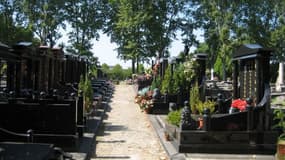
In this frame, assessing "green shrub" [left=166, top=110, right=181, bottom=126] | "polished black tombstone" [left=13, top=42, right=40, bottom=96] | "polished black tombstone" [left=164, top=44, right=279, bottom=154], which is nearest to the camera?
"polished black tombstone" [left=164, top=44, right=279, bottom=154]

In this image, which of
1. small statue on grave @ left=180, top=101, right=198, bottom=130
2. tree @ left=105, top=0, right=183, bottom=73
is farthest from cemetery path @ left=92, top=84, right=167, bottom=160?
tree @ left=105, top=0, right=183, bottom=73

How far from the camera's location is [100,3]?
55844 millimetres

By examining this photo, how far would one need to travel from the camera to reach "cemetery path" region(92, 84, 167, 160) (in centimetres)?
1011

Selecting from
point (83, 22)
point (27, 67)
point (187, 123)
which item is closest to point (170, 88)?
point (27, 67)

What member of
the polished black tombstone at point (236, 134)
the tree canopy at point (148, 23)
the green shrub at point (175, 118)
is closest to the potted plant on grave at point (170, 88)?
the green shrub at point (175, 118)

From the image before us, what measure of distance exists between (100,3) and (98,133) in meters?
43.9

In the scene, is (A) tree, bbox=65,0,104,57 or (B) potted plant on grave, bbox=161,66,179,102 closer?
(B) potted plant on grave, bbox=161,66,179,102

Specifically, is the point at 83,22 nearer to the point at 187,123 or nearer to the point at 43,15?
the point at 43,15

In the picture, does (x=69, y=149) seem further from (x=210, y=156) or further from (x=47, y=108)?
(x=210, y=156)

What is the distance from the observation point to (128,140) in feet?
39.6

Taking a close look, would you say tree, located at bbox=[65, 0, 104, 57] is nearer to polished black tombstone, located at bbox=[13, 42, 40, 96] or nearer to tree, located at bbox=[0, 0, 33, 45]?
tree, located at bbox=[0, 0, 33, 45]

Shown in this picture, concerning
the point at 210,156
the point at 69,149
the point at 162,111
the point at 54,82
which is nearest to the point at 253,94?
the point at 210,156

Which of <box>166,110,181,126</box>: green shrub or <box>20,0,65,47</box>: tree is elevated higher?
<box>20,0,65,47</box>: tree

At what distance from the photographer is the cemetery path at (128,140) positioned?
10109 mm
